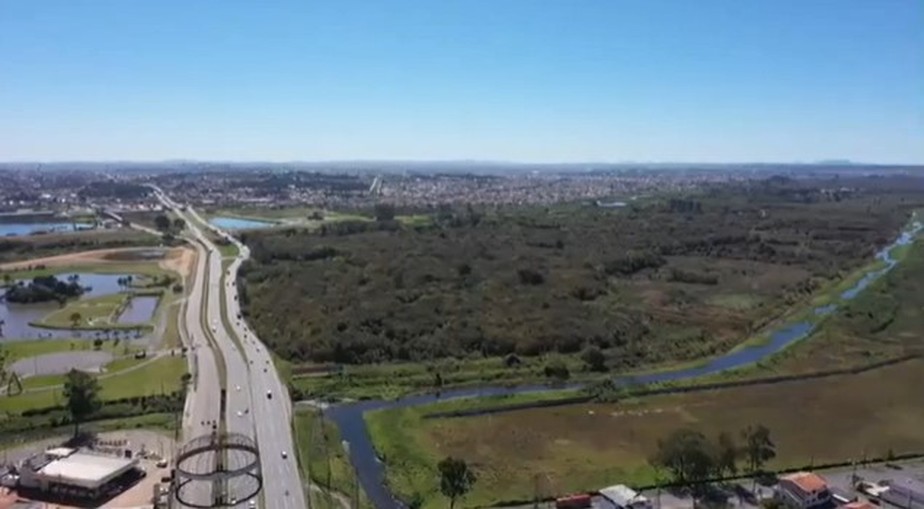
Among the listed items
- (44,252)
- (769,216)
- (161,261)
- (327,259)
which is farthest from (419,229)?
(769,216)

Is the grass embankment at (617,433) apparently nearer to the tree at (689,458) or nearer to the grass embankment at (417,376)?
the tree at (689,458)

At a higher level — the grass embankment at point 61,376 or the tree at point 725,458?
the tree at point 725,458

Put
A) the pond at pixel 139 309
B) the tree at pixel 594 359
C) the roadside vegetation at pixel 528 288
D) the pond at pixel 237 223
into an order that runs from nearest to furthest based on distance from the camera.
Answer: the tree at pixel 594 359
the roadside vegetation at pixel 528 288
the pond at pixel 139 309
the pond at pixel 237 223

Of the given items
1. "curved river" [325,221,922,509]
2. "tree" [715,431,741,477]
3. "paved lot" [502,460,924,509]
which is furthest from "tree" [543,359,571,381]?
"paved lot" [502,460,924,509]

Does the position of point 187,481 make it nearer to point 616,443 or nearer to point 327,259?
point 616,443

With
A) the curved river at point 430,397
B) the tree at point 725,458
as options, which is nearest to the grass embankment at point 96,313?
the curved river at point 430,397

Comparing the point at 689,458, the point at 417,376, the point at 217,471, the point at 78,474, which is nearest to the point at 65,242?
the point at 417,376
